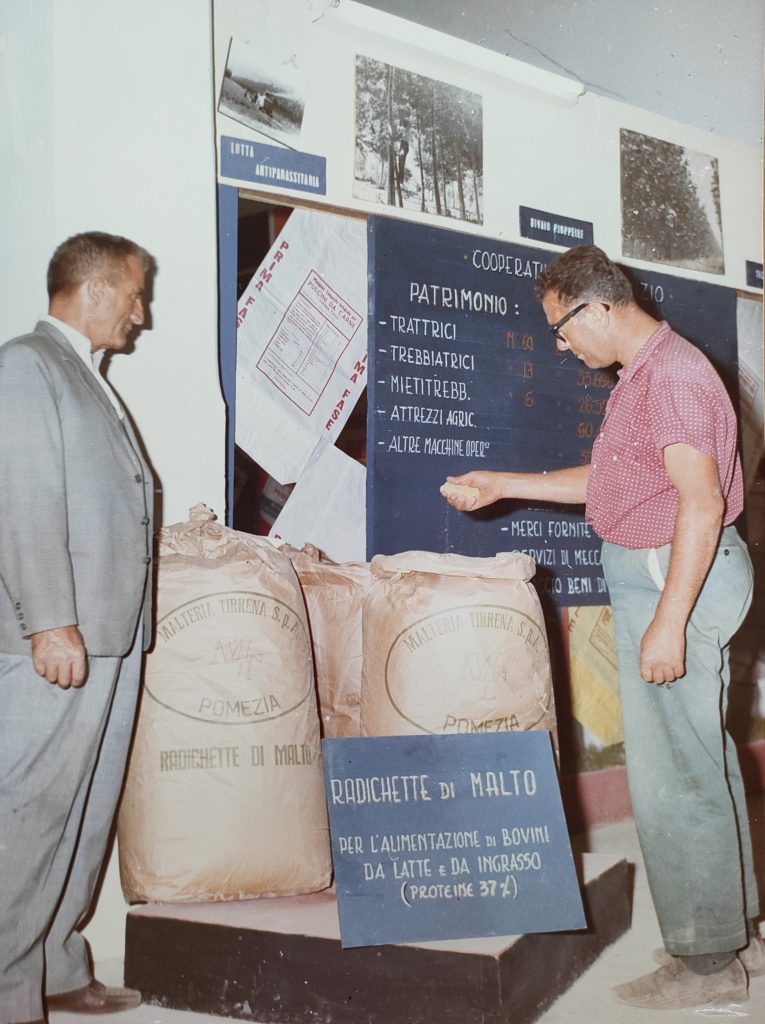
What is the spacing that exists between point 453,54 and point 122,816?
7.34 feet

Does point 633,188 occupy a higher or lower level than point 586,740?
higher

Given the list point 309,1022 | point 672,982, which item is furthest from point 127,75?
point 672,982

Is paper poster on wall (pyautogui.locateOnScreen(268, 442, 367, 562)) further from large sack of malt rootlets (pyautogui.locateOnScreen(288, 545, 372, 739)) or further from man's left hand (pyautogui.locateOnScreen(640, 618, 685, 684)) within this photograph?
man's left hand (pyautogui.locateOnScreen(640, 618, 685, 684))

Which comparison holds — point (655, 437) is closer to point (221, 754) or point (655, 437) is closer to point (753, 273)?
point (221, 754)

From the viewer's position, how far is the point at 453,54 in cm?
286

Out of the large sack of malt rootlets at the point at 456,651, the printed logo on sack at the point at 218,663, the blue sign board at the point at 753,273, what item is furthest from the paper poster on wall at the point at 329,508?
the blue sign board at the point at 753,273

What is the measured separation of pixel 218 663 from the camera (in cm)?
189

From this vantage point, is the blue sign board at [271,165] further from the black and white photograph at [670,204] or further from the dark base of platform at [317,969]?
the dark base of platform at [317,969]

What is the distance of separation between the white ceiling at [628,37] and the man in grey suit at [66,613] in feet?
4.99

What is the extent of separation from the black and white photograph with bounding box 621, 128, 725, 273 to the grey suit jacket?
218 cm

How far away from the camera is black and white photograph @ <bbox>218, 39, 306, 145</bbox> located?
7.93 feet

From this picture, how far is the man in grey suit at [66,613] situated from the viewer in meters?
1.63

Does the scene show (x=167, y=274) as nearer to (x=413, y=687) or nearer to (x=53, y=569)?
(x=53, y=569)

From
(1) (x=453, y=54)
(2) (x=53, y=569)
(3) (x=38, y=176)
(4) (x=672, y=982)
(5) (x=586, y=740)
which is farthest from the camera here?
(5) (x=586, y=740)
